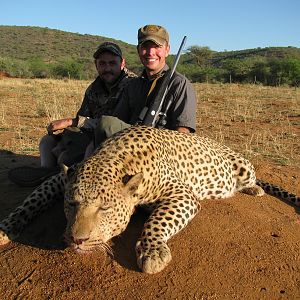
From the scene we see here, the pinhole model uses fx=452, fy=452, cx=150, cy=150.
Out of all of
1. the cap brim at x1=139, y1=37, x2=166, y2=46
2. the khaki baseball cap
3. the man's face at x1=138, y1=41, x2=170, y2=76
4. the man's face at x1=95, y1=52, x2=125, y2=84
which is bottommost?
the man's face at x1=95, y1=52, x2=125, y2=84

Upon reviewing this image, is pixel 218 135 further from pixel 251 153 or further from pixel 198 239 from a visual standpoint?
pixel 198 239

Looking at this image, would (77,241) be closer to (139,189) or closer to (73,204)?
(73,204)

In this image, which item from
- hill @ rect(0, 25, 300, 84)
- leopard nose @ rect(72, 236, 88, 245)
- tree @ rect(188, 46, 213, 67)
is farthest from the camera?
tree @ rect(188, 46, 213, 67)

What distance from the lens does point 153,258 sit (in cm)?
343

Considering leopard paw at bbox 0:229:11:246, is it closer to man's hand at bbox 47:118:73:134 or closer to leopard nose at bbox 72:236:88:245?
leopard nose at bbox 72:236:88:245

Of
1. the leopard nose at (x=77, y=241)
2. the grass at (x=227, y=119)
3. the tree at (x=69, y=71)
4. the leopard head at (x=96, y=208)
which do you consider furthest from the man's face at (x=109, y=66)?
the tree at (x=69, y=71)

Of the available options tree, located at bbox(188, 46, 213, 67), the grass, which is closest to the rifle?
the grass

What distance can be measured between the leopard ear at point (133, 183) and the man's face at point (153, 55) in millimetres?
2185

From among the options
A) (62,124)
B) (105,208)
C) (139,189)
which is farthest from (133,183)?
(62,124)

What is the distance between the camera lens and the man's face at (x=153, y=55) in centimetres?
538

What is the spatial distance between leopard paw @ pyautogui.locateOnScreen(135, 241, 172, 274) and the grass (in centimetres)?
489

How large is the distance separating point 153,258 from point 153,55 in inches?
110

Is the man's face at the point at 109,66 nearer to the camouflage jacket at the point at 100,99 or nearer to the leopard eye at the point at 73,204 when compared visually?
the camouflage jacket at the point at 100,99

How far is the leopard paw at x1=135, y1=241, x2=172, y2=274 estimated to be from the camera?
3.40 meters
